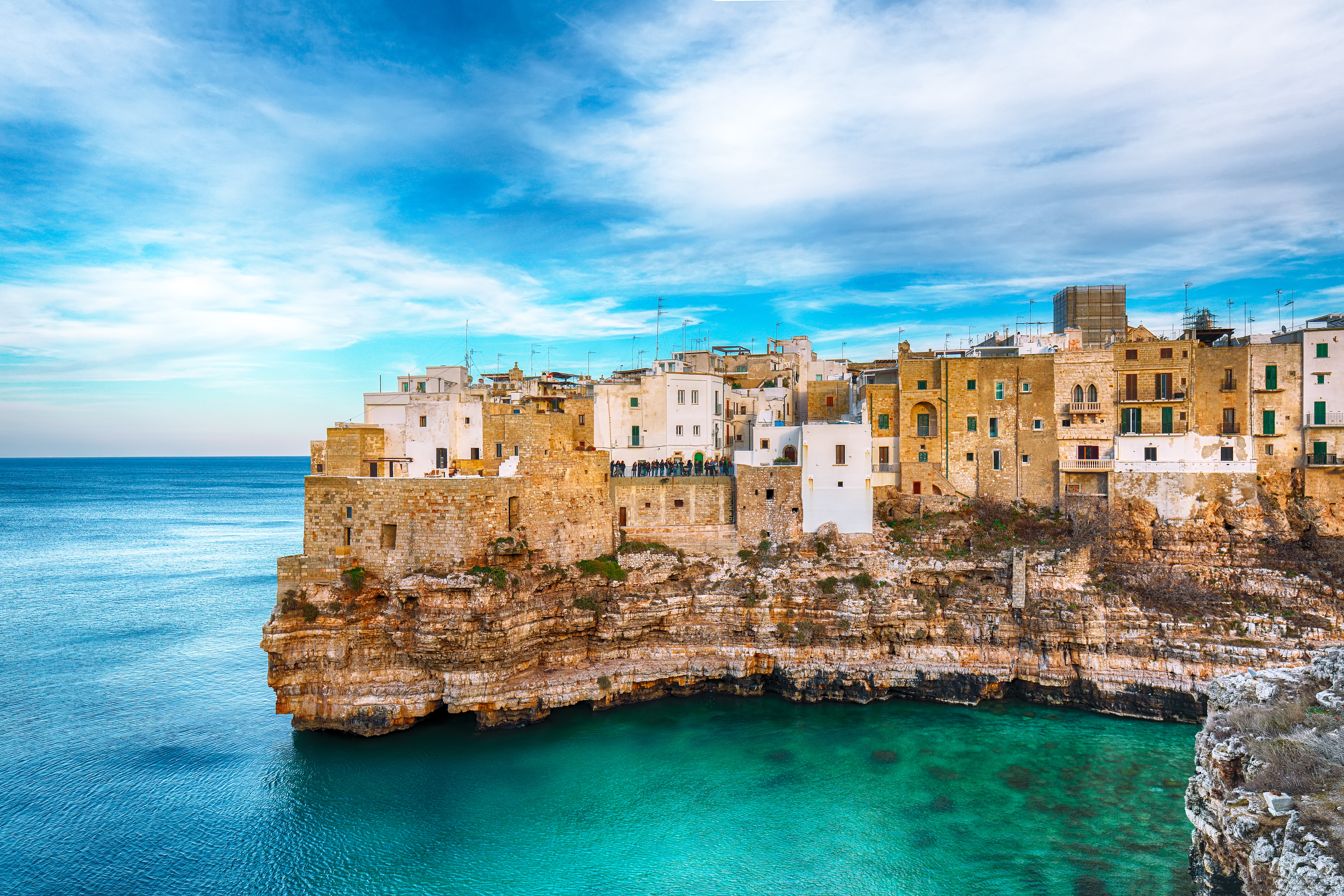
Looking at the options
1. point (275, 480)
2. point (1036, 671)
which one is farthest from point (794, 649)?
point (275, 480)

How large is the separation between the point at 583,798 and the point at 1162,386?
97.3 ft

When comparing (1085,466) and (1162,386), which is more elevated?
(1162,386)

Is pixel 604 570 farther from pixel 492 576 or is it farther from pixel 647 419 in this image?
pixel 647 419

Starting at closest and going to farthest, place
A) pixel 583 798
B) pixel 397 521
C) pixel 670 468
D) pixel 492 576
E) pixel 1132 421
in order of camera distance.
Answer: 1. pixel 583 798
2. pixel 397 521
3. pixel 492 576
4. pixel 1132 421
5. pixel 670 468

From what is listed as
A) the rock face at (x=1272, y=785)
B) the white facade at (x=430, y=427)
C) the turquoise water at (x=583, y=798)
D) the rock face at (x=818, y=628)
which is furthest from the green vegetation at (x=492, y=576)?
the rock face at (x=1272, y=785)

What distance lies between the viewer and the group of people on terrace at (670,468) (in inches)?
1419

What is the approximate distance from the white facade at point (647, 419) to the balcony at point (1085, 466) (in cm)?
1650

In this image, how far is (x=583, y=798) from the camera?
22.0 metres

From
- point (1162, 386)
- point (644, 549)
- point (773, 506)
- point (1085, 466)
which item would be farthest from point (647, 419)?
point (1162, 386)

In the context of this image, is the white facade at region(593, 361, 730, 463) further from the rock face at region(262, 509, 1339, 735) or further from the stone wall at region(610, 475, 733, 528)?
Result: the rock face at region(262, 509, 1339, 735)

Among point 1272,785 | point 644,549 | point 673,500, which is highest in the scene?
point 673,500

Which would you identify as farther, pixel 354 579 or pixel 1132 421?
pixel 1132 421

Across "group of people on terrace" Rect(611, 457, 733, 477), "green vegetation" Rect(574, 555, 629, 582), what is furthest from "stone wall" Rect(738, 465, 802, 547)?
"green vegetation" Rect(574, 555, 629, 582)

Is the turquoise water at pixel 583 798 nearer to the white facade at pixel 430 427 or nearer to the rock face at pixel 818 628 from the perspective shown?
the rock face at pixel 818 628
